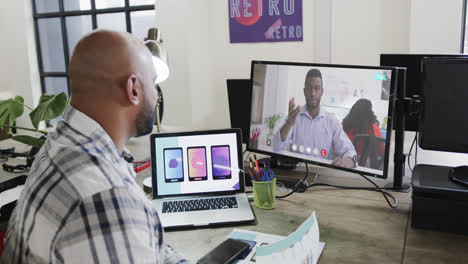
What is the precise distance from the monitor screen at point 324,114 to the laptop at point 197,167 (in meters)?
0.18

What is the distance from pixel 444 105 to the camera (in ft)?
4.02

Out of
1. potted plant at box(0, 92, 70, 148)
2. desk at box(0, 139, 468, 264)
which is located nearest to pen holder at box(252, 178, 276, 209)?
desk at box(0, 139, 468, 264)

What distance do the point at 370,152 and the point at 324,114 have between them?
20 centimetres

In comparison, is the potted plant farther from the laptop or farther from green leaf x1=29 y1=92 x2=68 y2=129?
the laptop

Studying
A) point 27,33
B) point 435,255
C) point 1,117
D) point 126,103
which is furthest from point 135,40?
point 27,33

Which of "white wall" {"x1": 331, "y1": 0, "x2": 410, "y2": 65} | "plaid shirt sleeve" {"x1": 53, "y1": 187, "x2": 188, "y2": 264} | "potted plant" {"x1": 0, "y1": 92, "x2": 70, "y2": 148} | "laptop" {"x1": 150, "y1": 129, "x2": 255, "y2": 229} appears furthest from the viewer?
"white wall" {"x1": 331, "y1": 0, "x2": 410, "y2": 65}

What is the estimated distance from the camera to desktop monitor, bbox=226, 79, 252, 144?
1.91 m

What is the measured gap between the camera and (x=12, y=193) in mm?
1740

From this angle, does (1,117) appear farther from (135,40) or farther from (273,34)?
(273,34)

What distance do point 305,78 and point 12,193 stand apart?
126cm

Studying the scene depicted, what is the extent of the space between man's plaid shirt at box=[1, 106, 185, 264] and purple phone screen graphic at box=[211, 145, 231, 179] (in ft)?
2.18

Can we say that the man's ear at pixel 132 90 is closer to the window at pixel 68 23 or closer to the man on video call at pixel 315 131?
the man on video call at pixel 315 131

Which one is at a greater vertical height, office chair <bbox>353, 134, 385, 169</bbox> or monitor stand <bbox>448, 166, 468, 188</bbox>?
office chair <bbox>353, 134, 385, 169</bbox>

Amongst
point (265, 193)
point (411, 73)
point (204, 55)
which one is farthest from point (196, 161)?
point (204, 55)
